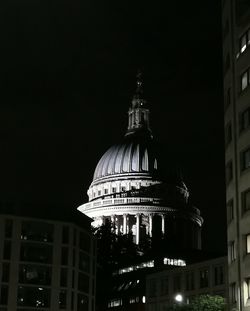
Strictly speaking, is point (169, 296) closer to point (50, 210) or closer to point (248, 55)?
point (50, 210)

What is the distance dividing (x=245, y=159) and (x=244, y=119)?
9.37 feet

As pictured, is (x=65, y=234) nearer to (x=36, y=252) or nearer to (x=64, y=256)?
(x=64, y=256)

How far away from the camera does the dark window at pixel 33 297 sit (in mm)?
114250

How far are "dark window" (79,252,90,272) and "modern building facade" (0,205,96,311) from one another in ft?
3.06

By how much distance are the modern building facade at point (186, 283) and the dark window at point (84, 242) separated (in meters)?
12.5

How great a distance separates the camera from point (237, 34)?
55.8m

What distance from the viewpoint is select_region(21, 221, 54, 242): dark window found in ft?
386

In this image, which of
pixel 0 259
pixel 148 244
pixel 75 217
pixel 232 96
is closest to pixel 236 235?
pixel 232 96

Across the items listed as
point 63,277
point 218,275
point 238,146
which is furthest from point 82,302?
point 238,146

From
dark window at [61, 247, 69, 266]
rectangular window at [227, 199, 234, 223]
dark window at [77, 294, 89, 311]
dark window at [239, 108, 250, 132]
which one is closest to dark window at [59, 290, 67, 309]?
dark window at [61, 247, 69, 266]

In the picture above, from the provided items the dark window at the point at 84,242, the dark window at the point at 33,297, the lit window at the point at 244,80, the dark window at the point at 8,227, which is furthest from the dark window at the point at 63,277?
the lit window at the point at 244,80

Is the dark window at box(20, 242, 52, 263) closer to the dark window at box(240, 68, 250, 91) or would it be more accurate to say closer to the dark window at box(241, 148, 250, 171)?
the dark window at box(240, 68, 250, 91)

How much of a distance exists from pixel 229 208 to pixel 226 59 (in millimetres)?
11503

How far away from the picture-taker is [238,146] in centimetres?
5350
